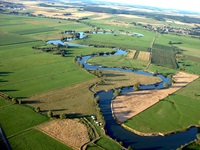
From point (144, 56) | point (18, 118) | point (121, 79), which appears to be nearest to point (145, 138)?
point (18, 118)

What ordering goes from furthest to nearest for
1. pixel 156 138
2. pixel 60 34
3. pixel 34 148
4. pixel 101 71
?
1. pixel 60 34
2. pixel 101 71
3. pixel 156 138
4. pixel 34 148

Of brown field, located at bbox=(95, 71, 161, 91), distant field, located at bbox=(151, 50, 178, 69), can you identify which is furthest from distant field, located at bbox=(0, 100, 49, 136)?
distant field, located at bbox=(151, 50, 178, 69)

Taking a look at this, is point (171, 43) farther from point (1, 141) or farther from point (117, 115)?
point (1, 141)

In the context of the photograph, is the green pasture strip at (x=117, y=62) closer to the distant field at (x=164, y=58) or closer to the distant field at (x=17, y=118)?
the distant field at (x=164, y=58)

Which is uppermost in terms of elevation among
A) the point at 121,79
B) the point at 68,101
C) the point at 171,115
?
the point at 121,79

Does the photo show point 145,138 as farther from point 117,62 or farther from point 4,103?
point 117,62

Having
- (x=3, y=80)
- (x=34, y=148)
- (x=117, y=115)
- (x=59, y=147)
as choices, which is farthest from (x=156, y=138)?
(x=3, y=80)

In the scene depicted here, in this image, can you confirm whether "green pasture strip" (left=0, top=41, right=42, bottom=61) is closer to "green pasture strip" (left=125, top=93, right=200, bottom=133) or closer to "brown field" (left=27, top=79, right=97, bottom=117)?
"brown field" (left=27, top=79, right=97, bottom=117)
